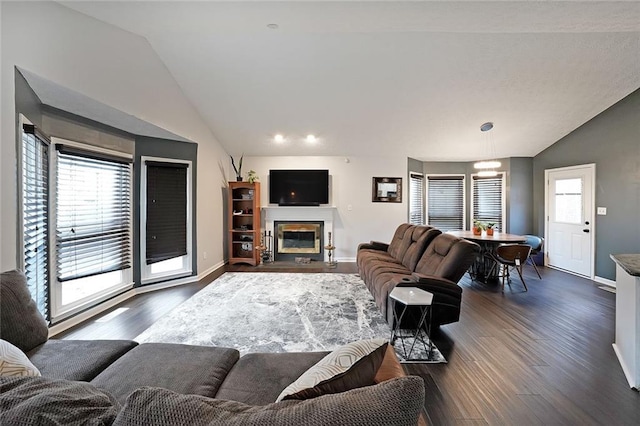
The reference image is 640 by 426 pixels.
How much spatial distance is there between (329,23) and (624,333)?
12.2 feet

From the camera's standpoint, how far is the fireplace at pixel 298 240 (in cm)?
652

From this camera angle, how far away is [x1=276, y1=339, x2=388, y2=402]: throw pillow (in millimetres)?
917

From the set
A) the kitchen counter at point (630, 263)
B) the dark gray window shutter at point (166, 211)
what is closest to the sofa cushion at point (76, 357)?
the dark gray window shutter at point (166, 211)

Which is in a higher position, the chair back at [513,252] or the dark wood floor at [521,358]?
the chair back at [513,252]

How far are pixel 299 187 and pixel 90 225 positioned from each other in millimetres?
3836

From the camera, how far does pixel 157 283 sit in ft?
14.5

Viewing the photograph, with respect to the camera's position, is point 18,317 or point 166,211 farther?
point 166,211

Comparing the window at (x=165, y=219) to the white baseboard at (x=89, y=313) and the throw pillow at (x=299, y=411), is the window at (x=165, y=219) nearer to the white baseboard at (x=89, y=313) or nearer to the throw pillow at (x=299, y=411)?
the white baseboard at (x=89, y=313)

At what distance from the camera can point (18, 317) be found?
1.57 meters

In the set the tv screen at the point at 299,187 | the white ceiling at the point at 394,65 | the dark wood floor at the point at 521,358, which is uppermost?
the white ceiling at the point at 394,65

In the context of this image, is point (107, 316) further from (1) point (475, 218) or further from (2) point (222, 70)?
(1) point (475, 218)

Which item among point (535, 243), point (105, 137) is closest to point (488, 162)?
point (535, 243)

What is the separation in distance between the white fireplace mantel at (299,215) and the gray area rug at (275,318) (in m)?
2.02

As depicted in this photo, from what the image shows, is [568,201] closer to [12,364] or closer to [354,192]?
[354,192]
